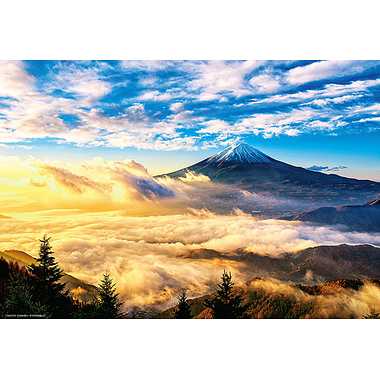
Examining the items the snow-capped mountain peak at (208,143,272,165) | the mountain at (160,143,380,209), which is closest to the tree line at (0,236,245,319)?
the mountain at (160,143,380,209)

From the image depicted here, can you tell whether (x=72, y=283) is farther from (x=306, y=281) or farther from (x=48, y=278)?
(x=306, y=281)

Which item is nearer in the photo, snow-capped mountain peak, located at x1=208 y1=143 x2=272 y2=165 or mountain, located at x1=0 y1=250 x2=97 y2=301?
mountain, located at x1=0 y1=250 x2=97 y2=301

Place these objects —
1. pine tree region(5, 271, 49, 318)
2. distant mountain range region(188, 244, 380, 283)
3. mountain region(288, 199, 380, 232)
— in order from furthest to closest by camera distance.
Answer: mountain region(288, 199, 380, 232) → distant mountain range region(188, 244, 380, 283) → pine tree region(5, 271, 49, 318)

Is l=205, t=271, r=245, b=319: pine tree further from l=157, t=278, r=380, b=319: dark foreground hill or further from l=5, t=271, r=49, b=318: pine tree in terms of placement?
l=5, t=271, r=49, b=318: pine tree

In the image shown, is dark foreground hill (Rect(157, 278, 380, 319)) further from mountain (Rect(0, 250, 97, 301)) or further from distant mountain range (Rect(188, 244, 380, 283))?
mountain (Rect(0, 250, 97, 301))

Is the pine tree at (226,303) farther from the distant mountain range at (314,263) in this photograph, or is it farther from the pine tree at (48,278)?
the pine tree at (48,278)

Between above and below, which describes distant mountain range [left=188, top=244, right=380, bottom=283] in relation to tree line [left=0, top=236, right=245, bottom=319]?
above

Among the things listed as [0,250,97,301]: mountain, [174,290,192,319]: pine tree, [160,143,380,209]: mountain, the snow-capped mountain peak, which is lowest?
[174,290,192,319]: pine tree

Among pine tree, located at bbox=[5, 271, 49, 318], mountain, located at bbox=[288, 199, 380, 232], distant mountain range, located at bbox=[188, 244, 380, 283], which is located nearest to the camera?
pine tree, located at bbox=[5, 271, 49, 318]
